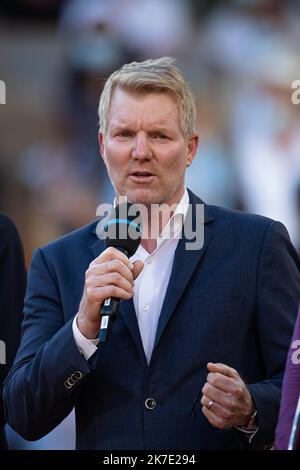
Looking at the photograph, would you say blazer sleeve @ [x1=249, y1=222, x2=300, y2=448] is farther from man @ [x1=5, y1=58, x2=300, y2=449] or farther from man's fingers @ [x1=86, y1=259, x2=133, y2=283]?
man's fingers @ [x1=86, y1=259, x2=133, y2=283]

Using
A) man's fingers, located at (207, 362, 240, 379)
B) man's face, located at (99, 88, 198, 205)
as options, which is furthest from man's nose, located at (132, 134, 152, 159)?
man's fingers, located at (207, 362, 240, 379)

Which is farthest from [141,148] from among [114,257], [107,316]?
[107,316]

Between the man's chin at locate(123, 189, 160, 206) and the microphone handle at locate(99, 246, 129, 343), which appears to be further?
the man's chin at locate(123, 189, 160, 206)

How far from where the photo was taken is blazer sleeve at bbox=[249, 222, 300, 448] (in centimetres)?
293

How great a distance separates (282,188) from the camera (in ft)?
19.6

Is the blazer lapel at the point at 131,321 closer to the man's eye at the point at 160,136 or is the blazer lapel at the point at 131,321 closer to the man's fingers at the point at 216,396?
the man's fingers at the point at 216,396

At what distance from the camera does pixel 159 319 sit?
3.05 meters

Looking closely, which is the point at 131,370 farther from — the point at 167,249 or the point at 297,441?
the point at 297,441

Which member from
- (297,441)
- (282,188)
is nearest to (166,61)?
(297,441)

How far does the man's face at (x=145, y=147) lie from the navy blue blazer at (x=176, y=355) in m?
0.21

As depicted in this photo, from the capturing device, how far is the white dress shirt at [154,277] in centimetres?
310

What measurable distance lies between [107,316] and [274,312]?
1.84 feet

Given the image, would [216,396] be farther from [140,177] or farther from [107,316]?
[140,177]

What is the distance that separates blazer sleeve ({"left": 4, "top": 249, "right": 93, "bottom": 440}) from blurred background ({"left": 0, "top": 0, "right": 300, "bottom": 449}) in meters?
2.80
